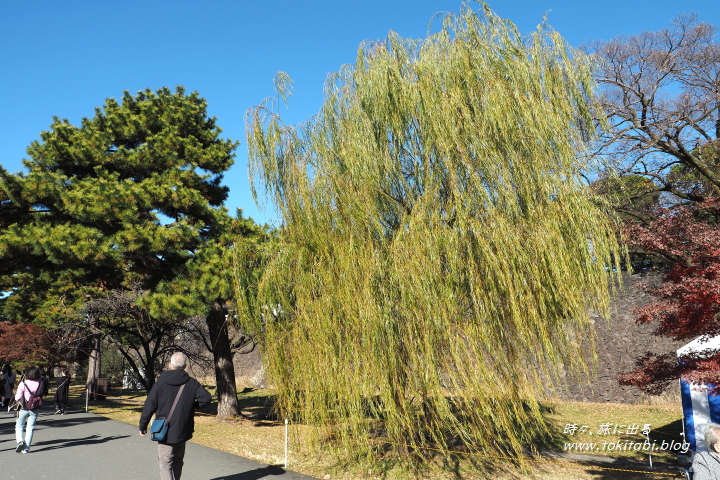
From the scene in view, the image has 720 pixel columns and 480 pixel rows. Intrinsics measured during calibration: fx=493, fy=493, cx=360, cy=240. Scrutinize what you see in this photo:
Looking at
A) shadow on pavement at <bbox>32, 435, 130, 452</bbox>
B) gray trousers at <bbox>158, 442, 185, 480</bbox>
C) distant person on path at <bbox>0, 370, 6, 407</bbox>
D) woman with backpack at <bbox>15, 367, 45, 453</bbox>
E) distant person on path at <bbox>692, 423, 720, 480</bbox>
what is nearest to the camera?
distant person on path at <bbox>692, 423, 720, 480</bbox>

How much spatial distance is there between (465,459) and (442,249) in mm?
3809

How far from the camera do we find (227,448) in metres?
9.33

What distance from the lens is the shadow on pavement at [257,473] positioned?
6.50m

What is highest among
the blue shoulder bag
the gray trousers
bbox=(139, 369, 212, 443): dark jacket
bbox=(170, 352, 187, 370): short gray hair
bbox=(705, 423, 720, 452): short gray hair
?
bbox=(170, 352, 187, 370): short gray hair

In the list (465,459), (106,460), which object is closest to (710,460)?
(465,459)

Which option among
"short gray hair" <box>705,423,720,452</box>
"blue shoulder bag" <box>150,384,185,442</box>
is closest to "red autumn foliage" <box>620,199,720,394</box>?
"short gray hair" <box>705,423,720,452</box>

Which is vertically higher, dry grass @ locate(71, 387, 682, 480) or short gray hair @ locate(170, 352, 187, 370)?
short gray hair @ locate(170, 352, 187, 370)

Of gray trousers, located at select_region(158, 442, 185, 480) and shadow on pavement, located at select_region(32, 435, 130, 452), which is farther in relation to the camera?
shadow on pavement, located at select_region(32, 435, 130, 452)

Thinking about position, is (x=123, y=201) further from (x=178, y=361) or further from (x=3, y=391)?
(x=3, y=391)

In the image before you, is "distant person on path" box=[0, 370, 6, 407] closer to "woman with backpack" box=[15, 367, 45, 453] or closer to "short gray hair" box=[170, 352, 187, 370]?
"woman with backpack" box=[15, 367, 45, 453]

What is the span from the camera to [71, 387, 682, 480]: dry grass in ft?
23.5

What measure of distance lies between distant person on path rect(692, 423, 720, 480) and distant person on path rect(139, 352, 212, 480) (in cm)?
418

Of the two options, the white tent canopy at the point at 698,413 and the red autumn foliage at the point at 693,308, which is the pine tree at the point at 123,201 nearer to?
the red autumn foliage at the point at 693,308

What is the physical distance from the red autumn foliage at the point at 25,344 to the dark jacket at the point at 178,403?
16.2 m
